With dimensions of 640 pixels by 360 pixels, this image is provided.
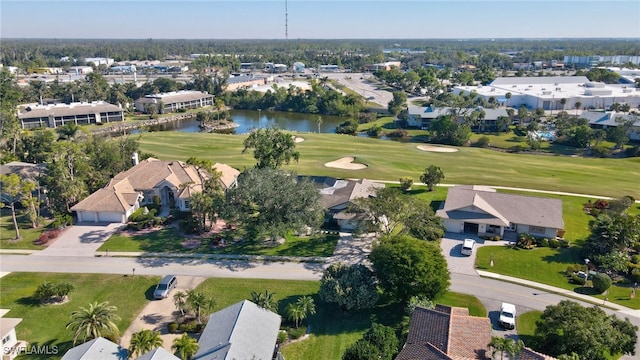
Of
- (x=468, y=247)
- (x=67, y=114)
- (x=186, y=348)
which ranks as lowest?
(x=468, y=247)

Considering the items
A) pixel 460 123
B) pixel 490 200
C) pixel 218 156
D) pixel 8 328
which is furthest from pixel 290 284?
pixel 460 123

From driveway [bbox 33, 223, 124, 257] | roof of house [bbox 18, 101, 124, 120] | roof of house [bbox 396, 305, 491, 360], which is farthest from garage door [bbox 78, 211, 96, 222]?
roof of house [bbox 18, 101, 124, 120]

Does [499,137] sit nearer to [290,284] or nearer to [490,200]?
[490,200]

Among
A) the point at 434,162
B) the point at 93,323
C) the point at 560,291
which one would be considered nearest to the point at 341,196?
the point at 560,291

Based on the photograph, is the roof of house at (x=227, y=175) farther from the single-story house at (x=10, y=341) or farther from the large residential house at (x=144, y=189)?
the single-story house at (x=10, y=341)

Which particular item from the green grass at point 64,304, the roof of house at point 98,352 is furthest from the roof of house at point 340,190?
the roof of house at point 98,352

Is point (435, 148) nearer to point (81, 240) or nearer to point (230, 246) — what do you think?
point (230, 246)
